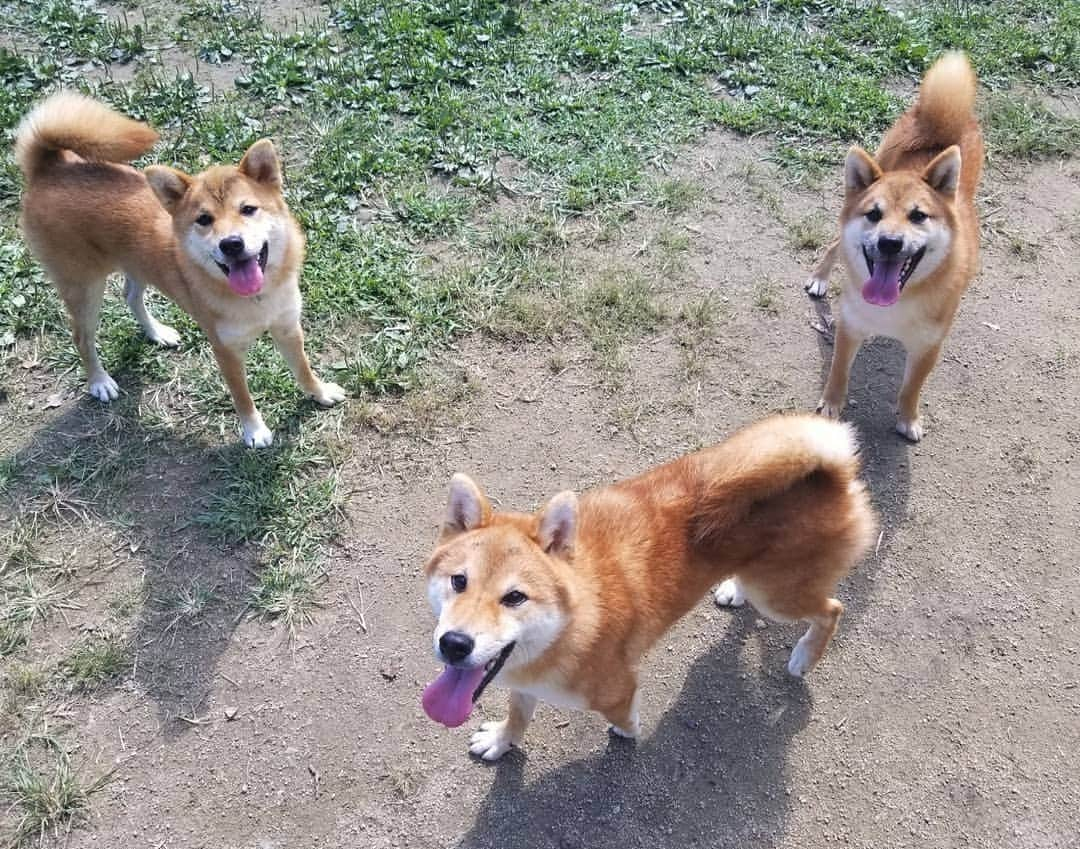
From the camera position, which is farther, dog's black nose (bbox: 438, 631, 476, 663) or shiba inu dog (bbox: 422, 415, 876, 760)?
shiba inu dog (bbox: 422, 415, 876, 760)

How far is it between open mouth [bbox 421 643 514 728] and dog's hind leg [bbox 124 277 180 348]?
3.31 meters

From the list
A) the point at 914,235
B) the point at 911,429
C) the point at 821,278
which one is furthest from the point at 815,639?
the point at 821,278

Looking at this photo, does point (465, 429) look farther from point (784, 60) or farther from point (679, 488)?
point (784, 60)

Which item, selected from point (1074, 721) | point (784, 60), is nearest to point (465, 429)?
point (1074, 721)

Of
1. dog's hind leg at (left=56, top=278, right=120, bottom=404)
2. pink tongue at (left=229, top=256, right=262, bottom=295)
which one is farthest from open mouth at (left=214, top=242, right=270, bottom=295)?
dog's hind leg at (left=56, top=278, right=120, bottom=404)

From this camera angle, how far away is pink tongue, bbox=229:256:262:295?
13.5ft

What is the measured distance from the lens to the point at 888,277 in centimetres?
422

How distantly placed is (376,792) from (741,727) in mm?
1638

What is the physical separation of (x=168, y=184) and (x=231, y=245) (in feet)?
1.52

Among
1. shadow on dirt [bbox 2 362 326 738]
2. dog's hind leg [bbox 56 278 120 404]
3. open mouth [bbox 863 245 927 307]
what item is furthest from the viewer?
dog's hind leg [bbox 56 278 120 404]

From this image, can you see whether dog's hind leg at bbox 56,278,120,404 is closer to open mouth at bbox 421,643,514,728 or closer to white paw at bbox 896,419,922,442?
open mouth at bbox 421,643,514,728

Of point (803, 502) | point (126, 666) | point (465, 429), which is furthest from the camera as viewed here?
point (465, 429)

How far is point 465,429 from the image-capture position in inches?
192

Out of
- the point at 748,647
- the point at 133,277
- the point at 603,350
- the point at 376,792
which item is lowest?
the point at 376,792
